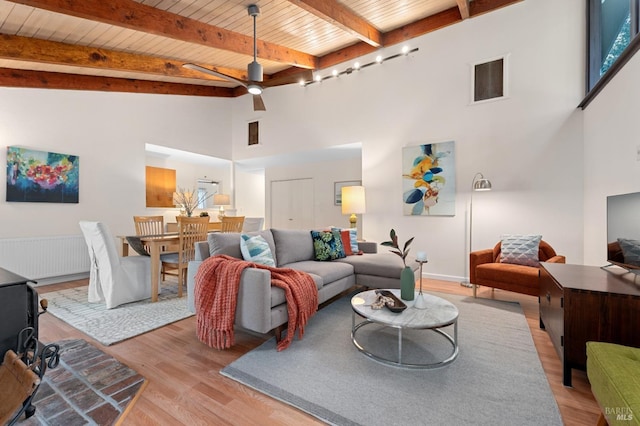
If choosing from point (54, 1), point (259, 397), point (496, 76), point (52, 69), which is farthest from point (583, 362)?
point (52, 69)

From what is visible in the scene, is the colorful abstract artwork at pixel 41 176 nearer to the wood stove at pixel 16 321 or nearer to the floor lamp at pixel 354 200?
the wood stove at pixel 16 321

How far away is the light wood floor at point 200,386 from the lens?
1483mm

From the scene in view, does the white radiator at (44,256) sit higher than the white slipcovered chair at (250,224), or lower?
lower

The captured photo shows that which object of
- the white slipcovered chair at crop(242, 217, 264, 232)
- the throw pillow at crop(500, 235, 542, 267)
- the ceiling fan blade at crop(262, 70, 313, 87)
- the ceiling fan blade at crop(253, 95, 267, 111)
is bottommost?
the throw pillow at crop(500, 235, 542, 267)

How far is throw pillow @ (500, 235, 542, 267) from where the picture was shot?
3264mm

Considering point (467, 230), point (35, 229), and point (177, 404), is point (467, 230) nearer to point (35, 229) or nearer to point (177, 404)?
point (177, 404)

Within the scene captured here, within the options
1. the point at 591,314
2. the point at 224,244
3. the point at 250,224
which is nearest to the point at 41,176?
the point at 250,224

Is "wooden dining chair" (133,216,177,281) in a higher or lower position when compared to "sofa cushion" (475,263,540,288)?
higher

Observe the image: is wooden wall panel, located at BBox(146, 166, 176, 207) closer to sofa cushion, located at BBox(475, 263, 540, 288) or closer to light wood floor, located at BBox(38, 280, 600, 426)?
light wood floor, located at BBox(38, 280, 600, 426)

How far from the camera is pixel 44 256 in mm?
3969

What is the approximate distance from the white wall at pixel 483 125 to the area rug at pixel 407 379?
6.11 ft

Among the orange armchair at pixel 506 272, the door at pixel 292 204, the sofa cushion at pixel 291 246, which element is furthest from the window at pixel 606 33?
the door at pixel 292 204

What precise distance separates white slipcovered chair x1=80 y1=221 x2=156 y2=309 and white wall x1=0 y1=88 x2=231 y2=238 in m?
1.49

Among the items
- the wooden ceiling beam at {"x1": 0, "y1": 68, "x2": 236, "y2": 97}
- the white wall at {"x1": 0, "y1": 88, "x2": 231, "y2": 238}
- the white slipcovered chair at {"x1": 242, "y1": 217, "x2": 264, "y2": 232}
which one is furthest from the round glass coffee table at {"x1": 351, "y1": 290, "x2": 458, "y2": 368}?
the wooden ceiling beam at {"x1": 0, "y1": 68, "x2": 236, "y2": 97}
